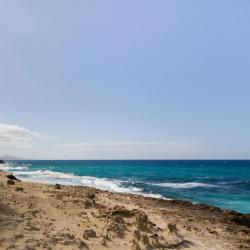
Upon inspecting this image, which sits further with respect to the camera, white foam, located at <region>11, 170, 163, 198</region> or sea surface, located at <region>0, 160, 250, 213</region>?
white foam, located at <region>11, 170, 163, 198</region>

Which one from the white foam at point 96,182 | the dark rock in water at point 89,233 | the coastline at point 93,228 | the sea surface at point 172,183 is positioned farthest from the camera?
the white foam at point 96,182

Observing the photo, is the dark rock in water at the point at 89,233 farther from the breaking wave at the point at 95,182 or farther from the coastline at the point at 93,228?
the breaking wave at the point at 95,182

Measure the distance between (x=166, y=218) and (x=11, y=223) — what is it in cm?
651

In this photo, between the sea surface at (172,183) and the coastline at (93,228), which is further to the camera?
the sea surface at (172,183)

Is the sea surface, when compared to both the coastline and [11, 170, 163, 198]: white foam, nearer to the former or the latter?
[11, 170, 163, 198]: white foam

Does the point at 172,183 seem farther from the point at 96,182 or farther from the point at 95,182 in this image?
the point at 95,182

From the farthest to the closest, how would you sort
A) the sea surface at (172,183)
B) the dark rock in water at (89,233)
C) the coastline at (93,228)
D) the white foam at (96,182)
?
the white foam at (96,182)
the sea surface at (172,183)
the dark rock in water at (89,233)
the coastline at (93,228)

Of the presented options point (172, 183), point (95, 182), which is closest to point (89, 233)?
point (95, 182)

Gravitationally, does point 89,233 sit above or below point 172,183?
above

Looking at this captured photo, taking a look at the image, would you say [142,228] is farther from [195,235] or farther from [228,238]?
[228,238]

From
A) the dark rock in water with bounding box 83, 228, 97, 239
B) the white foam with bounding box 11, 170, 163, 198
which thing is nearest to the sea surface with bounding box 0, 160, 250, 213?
the white foam with bounding box 11, 170, 163, 198

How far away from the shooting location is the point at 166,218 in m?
14.1

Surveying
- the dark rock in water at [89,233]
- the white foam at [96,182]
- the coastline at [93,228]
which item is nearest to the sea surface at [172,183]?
the white foam at [96,182]

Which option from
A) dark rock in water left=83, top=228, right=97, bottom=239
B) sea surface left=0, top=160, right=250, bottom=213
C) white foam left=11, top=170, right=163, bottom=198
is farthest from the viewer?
white foam left=11, top=170, right=163, bottom=198
